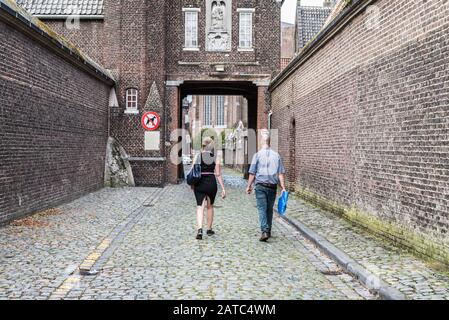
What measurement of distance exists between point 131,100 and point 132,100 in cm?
4

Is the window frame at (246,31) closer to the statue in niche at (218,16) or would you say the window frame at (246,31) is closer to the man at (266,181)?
the statue in niche at (218,16)

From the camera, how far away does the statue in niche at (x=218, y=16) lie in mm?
23703

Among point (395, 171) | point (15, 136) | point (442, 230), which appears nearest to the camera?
point (442, 230)

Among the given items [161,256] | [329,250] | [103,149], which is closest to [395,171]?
[329,250]

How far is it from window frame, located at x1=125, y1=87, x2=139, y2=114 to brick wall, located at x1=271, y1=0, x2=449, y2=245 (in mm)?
10209

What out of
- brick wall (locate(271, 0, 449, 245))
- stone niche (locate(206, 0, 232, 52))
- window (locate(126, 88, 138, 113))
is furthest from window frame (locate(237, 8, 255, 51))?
brick wall (locate(271, 0, 449, 245))

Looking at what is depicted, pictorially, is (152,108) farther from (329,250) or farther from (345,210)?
(329,250)

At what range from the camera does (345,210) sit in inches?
424

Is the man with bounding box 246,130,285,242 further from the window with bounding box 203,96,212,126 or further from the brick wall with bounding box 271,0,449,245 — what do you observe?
the window with bounding box 203,96,212,126

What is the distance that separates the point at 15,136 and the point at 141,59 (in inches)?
477

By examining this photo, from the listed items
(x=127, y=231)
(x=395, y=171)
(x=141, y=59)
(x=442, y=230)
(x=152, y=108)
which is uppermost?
(x=141, y=59)

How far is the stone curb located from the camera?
509cm

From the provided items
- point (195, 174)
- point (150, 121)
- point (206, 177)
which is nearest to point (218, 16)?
point (150, 121)

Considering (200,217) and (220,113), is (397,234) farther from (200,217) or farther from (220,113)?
(220,113)
